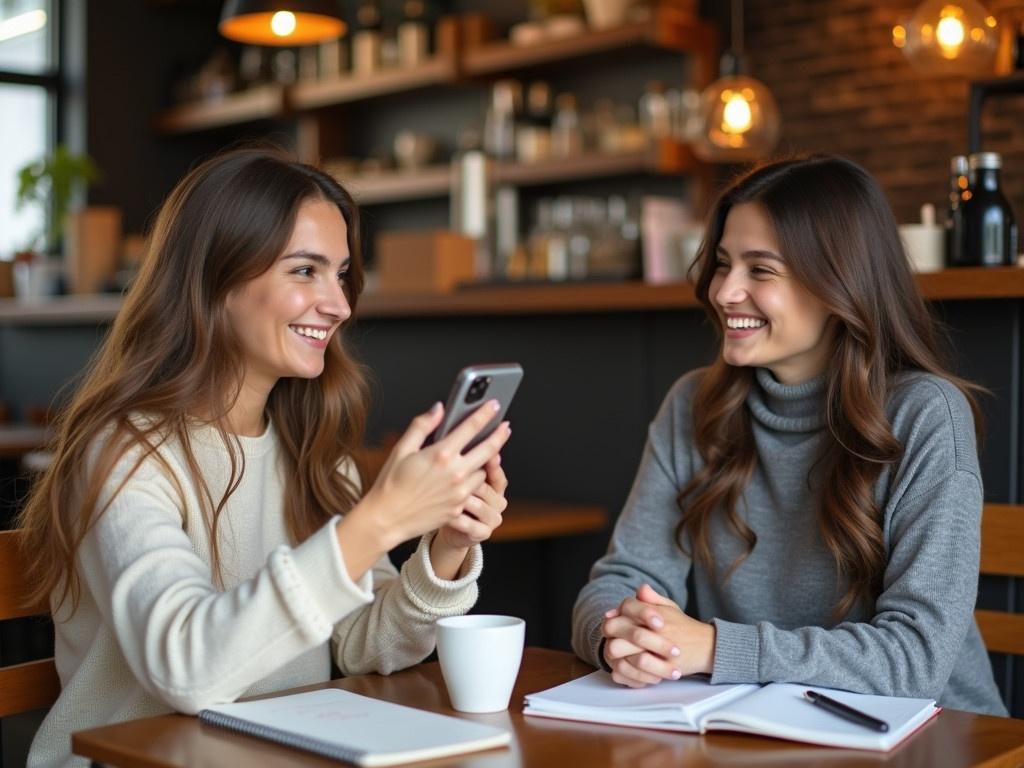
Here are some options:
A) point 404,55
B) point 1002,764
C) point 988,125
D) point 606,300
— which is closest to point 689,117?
point 988,125

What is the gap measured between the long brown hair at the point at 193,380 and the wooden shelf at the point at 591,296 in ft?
3.83

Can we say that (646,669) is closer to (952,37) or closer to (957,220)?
(957,220)

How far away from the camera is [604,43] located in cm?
524

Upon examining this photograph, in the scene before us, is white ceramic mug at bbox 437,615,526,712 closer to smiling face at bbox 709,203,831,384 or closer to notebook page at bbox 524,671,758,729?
notebook page at bbox 524,671,758,729

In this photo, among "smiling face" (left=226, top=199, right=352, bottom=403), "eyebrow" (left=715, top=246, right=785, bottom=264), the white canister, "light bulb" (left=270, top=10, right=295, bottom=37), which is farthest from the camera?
"light bulb" (left=270, top=10, right=295, bottom=37)

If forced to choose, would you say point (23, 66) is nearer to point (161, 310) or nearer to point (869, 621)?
point (161, 310)

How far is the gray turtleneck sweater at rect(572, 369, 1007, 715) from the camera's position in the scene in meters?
1.53

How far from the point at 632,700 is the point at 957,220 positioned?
4.90 feet

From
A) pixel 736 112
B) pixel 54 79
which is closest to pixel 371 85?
pixel 54 79

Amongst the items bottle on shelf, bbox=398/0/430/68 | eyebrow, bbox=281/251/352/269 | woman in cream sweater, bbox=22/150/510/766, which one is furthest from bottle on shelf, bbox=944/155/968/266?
bottle on shelf, bbox=398/0/430/68

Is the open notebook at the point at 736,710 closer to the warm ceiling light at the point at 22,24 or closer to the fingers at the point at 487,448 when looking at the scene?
the fingers at the point at 487,448

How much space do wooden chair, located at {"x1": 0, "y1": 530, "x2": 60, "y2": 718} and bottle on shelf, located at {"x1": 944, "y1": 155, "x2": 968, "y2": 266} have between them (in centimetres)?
176

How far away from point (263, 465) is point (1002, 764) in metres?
1.03

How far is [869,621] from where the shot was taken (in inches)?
66.5
